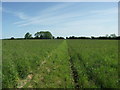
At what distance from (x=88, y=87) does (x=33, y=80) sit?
3.16 metres

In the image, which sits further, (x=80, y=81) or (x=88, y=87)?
(x=80, y=81)

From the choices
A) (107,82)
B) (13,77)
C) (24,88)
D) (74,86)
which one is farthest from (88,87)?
(13,77)

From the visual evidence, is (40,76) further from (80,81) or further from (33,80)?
(80,81)

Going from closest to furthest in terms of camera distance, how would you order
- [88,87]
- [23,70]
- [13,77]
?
[88,87], [13,77], [23,70]

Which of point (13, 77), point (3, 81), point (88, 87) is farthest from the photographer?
point (13, 77)

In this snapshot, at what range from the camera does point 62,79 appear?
830 cm

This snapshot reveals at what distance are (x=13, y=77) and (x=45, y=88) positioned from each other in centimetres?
224

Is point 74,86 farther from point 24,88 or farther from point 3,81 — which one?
point 3,81

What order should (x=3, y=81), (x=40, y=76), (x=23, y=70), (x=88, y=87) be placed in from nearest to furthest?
(x=88, y=87) < (x=3, y=81) < (x=40, y=76) < (x=23, y=70)

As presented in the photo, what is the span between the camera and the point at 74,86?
7.20 m

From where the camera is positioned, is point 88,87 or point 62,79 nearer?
point 88,87

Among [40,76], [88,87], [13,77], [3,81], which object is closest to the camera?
[88,87]

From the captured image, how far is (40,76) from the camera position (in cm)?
899

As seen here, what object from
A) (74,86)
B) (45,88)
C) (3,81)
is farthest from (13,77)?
(74,86)
